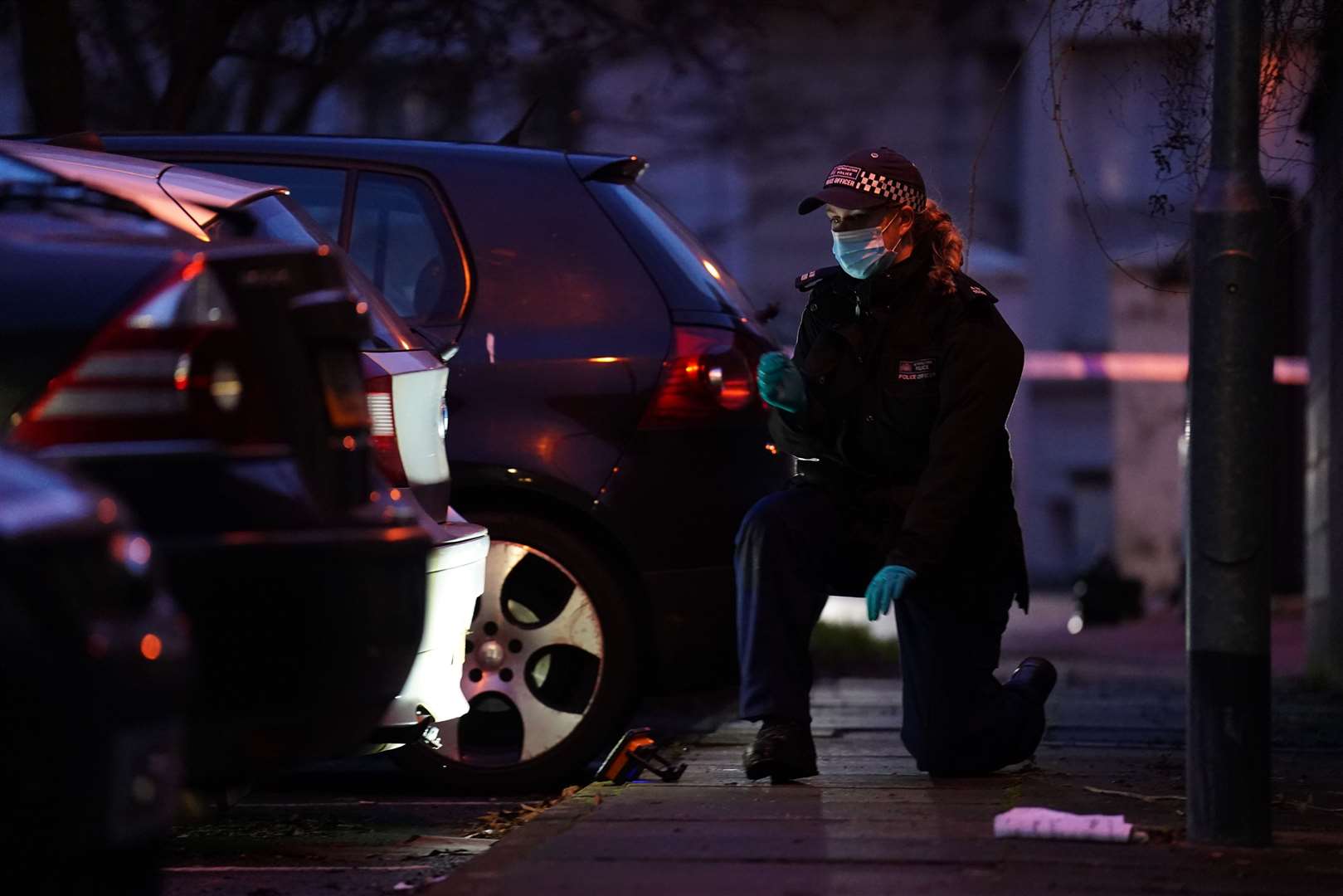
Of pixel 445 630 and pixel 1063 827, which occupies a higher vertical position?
pixel 445 630

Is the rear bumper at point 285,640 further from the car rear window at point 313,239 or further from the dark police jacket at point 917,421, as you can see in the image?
the dark police jacket at point 917,421

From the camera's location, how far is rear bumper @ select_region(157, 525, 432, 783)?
3514 millimetres

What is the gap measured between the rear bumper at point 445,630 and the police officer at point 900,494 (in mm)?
827

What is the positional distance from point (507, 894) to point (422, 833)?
1338mm

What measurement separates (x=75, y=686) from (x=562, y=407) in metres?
3.29

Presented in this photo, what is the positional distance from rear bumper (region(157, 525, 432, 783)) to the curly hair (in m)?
2.56

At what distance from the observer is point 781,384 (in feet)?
19.4

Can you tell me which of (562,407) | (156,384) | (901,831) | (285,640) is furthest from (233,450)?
(562,407)

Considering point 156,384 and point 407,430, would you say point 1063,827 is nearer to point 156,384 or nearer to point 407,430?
point 407,430

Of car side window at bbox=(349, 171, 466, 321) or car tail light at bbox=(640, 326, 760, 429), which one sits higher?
car side window at bbox=(349, 171, 466, 321)

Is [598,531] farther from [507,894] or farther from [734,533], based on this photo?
[507,894]

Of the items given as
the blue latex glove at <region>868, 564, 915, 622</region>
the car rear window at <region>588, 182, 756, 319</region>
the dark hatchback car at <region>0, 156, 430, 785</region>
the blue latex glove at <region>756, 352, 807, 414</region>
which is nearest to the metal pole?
the blue latex glove at <region>868, 564, 915, 622</region>

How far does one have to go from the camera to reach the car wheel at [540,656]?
622 cm

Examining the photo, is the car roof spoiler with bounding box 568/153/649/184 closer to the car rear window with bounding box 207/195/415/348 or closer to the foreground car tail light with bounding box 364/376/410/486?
the car rear window with bounding box 207/195/415/348
